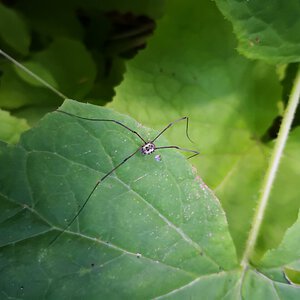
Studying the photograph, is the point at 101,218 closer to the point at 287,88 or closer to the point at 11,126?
the point at 11,126

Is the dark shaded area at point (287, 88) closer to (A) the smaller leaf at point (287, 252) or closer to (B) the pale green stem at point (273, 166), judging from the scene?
(B) the pale green stem at point (273, 166)

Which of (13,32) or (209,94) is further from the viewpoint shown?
(13,32)

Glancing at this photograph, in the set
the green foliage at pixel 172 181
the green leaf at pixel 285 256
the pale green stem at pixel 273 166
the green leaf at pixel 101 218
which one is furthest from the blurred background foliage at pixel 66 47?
the green leaf at pixel 285 256

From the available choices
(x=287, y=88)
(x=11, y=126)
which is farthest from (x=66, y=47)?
(x=287, y=88)

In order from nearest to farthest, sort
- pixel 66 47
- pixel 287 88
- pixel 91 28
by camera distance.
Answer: pixel 287 88 < pixel 66 47 < pixel 91 28

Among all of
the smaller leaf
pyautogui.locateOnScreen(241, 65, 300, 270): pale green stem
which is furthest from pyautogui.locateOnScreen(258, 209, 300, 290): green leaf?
pyautogui.locateOnScreen(241, 65, 300, 270): pale green stem

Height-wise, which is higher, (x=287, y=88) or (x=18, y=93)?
(x=287, y=88)
